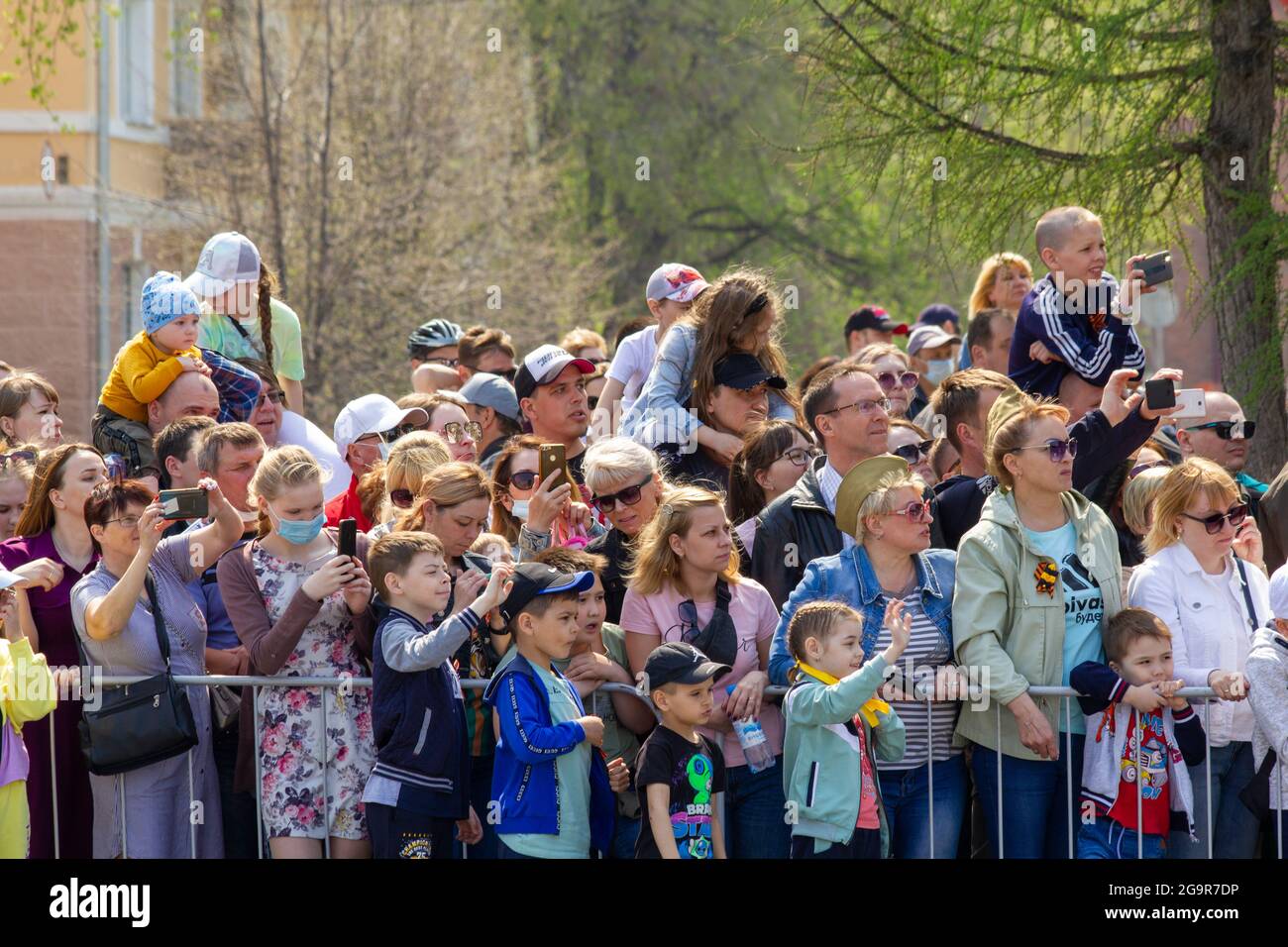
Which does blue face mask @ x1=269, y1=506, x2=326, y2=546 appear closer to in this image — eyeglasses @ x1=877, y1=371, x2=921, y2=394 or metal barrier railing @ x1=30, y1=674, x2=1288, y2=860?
metal barrier railing @ x1=30, y1=674, x2=1288, y2=860

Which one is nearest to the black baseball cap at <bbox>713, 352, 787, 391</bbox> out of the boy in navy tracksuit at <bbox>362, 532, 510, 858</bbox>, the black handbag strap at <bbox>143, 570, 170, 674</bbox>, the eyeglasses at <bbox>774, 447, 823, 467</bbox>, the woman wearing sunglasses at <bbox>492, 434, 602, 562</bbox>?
the eyeglasses at <bbox>774, 447, 823, 467</bbox>

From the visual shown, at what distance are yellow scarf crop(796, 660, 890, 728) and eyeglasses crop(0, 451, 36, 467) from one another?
327 cm

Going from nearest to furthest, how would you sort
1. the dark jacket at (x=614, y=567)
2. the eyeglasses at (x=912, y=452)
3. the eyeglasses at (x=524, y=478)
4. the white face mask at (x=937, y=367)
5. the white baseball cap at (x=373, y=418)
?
the dark jacket at (x=614, y=567)
the eyeglasses at (x=524, y=478)
the eyeglasses at (x=912, y=452)
the white baseball cap at (x=373, y=418)
the white face mask at (x=937, y=367)

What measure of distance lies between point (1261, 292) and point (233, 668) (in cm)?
490

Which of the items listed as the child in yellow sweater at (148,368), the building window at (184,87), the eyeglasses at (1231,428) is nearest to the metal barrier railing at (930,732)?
the child in yellow sweater at (148,368)

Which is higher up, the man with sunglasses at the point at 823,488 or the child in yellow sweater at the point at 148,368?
the child in yellow sweater at the point at 148,368

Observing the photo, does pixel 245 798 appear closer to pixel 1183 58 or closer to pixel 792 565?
pixel 792 565

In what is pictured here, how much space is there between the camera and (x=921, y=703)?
19.8 ft

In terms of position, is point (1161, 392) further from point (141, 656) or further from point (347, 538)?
point (141, 656)

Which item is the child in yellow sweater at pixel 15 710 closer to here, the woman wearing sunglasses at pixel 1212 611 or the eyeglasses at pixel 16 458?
the eyeglasses at pixel 16 458

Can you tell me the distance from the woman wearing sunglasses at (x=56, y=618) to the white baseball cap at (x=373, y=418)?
1532 millimetres

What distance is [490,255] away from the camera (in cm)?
2242

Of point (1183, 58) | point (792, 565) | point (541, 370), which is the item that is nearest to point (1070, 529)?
point (792, 565)

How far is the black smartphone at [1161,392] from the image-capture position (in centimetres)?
625
